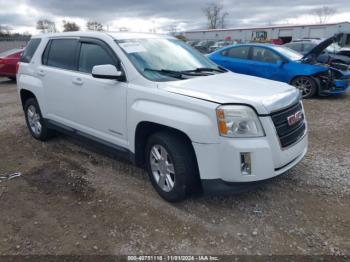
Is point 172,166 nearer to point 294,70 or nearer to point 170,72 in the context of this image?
point 170,72

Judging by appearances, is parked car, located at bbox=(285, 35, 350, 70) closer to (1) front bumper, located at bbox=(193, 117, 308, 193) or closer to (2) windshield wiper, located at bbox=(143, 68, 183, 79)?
(2) windshield wiper, located at bbox=(143, 68, 183, 79)

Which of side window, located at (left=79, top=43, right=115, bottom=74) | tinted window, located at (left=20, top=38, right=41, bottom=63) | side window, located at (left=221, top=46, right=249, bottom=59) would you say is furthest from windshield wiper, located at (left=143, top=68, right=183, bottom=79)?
side window, located at (left=221, top=46, right=249, bottom=59)

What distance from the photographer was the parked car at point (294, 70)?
28.3ft

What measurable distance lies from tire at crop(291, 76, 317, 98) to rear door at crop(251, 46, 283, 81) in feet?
1.53

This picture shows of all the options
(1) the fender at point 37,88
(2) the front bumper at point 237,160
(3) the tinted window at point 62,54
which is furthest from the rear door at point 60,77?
(2) the front bumper at point 237,160

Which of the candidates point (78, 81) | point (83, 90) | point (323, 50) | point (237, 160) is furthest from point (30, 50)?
point (323, 50)

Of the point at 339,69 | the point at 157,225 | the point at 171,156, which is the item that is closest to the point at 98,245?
the point at 157,225

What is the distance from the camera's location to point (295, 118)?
3371 millimetres

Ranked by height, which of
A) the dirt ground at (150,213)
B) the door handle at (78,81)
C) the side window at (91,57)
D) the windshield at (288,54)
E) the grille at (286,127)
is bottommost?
the dirt ground at (150,213)

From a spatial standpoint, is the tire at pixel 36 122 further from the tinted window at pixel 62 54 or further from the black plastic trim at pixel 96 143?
the tinted window at pixel 62 54

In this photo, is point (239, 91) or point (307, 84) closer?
point (239, 91)

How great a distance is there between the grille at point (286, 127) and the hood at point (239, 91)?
0.07 metres

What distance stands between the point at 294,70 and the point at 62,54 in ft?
20.9

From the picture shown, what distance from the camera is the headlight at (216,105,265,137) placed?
2.87 m
